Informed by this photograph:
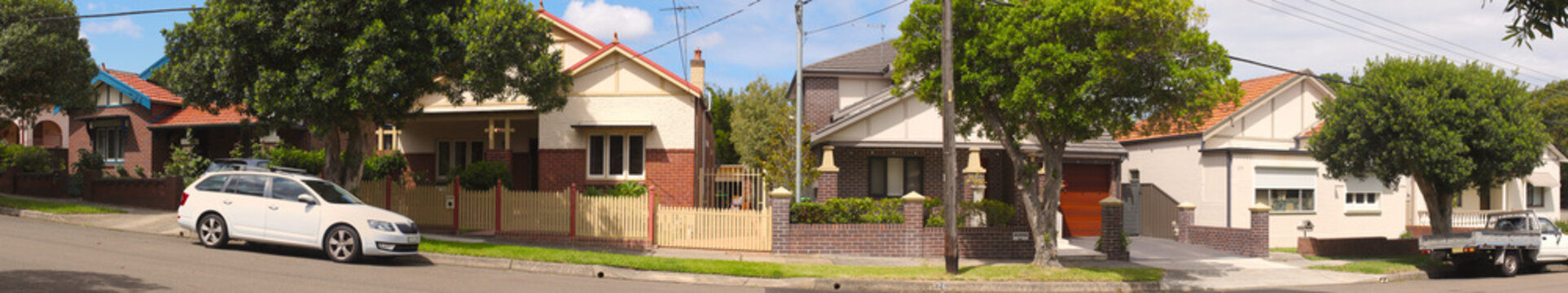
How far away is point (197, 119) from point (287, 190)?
13941 mm

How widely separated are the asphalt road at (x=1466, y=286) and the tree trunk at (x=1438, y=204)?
1.43m

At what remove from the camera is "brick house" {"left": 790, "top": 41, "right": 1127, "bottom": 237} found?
19.7 metres

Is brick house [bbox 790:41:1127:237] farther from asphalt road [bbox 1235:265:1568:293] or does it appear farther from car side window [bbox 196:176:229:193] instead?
car side window [bbox 196:176:229:193]

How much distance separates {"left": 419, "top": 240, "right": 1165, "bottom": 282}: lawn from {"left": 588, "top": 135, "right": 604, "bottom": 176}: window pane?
224 inches

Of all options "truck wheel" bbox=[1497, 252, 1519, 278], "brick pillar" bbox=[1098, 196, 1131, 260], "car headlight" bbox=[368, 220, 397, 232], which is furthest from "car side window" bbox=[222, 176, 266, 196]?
"truck wheel" bbox=[1497, 252, 1519, 278]

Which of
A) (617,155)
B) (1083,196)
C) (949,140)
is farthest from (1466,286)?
(617,155)

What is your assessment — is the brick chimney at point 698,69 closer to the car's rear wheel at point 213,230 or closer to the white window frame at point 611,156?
the white window frame at point 611,156

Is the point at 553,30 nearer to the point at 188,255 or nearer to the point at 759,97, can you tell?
the point at 188,255

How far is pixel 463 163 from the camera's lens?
932 inches

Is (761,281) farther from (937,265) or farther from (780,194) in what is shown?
(937,265)

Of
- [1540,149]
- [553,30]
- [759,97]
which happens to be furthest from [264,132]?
[759,97]

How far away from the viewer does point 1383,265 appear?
1802 centimetres

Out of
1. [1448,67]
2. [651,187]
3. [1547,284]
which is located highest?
[1448,67]

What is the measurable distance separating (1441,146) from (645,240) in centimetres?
1541
